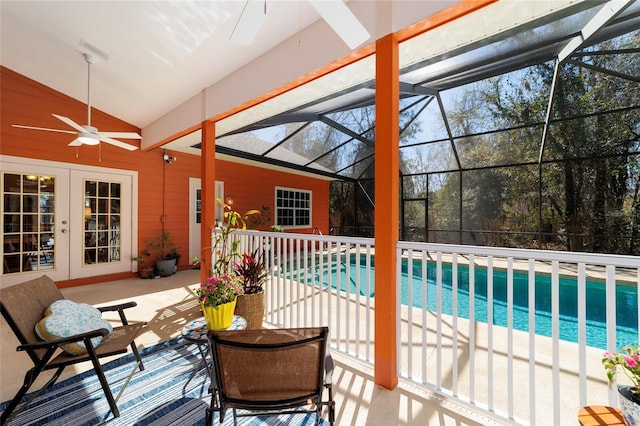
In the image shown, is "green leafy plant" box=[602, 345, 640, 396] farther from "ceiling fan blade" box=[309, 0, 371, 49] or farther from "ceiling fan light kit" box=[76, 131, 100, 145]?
"ceiling fan light kit" box=[76, 131, 100, 145]

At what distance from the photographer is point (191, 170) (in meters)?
6.70

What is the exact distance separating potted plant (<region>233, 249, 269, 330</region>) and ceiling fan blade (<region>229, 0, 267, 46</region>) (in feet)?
7.40

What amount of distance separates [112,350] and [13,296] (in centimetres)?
77

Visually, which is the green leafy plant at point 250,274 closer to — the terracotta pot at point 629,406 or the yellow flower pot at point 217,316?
the yellow flower pot at point 217,316

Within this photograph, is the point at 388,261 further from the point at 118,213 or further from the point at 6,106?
the point at 6,106

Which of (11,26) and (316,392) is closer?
(316,392)

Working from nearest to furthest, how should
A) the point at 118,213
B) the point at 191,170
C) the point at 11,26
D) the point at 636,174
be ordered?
the point at 11,26 < the point at 118,213 < the point at 191,170 < the point at 636,174

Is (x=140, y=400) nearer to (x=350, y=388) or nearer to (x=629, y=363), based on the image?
(x=350, y=388)

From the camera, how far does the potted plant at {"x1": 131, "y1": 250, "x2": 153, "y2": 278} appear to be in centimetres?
565

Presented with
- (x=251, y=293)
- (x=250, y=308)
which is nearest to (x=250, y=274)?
(x=251, y=293)

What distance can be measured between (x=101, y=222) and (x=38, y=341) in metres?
4.29

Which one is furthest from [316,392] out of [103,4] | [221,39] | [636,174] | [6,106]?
[636,174]

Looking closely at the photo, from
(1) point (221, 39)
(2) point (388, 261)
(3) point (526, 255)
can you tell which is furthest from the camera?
(1) point (221, 39)

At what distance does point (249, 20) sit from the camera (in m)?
1.65
